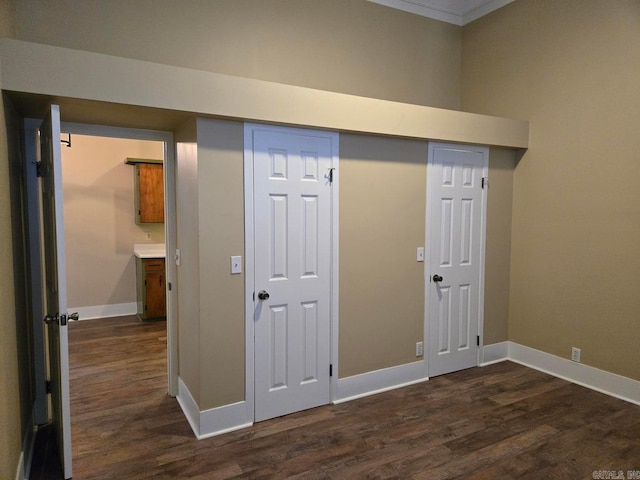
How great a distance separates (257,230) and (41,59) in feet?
4.95

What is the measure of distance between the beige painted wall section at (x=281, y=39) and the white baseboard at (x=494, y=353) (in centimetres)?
260

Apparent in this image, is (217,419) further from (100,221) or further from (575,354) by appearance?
(100,221)

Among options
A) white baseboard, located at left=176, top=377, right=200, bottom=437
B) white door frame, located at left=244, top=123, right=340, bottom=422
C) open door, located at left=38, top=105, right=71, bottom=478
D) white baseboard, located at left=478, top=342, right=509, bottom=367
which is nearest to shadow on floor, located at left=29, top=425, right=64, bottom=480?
open door, located at left=38, top=105, right=71, bottom=478

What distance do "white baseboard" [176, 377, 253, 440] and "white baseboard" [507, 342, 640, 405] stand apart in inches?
109

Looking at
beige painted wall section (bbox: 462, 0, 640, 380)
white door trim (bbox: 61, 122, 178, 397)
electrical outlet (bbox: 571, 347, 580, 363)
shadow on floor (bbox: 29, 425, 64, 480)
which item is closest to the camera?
shadow on floor (bbox: 29, 425, 64, 480)

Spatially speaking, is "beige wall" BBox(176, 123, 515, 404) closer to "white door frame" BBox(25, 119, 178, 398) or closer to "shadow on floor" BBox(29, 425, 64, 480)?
"white door frame" BBox(25, 119, 178, 398)

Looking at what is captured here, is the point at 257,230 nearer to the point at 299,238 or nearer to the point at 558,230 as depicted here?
the point at 299,238

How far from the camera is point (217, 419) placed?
274 cm

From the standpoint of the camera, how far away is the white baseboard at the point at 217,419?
8.87 ft

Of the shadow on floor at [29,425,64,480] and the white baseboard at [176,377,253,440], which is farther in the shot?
the white baseboard at [176,377,253,440]

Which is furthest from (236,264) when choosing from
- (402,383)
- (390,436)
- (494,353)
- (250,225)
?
(494,353)

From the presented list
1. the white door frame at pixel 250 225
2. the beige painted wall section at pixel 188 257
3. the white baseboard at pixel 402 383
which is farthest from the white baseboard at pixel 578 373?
the beige painted wall section at pixel 188 257

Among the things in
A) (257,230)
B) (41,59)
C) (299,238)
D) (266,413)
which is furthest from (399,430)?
(41,59)

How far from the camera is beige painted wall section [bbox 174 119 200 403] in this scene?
8.77 ft
